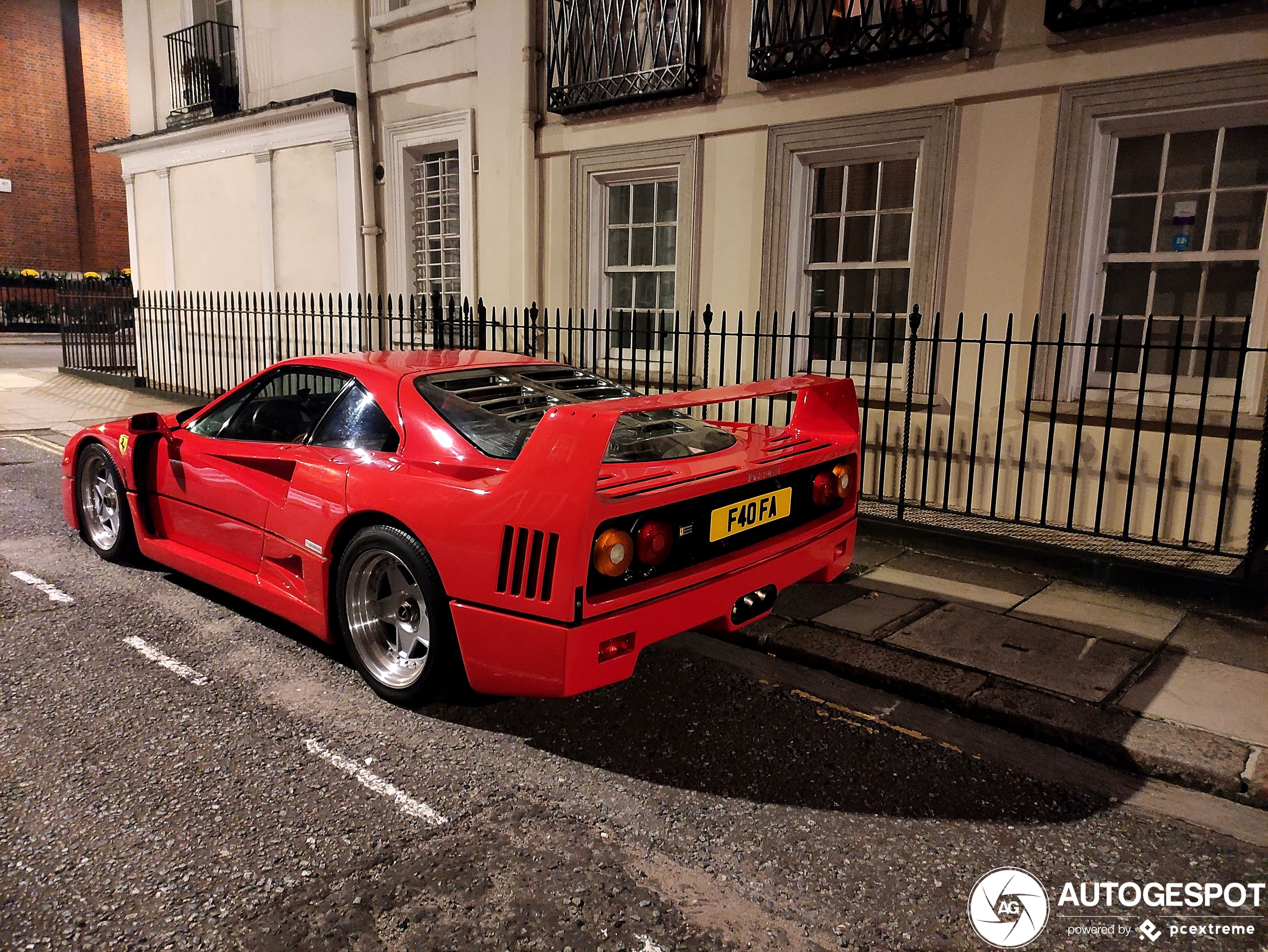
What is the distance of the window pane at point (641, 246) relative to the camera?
29.3 ft

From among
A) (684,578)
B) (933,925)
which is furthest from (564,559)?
(933,925)

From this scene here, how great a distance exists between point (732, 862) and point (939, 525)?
4.03m

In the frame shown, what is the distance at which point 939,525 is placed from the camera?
19.9 ft

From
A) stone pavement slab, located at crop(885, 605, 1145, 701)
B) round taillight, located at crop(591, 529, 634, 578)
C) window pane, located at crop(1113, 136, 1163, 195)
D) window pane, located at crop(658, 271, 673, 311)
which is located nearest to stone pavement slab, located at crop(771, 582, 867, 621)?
stone pavement slab, located at crop(885, 605, 1145, 701)

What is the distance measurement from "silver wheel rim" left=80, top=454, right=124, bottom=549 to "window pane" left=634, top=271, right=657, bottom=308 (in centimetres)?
527

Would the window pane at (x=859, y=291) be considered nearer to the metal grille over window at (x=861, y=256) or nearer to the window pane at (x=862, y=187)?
the metal grille over window at (x=861, y=256)

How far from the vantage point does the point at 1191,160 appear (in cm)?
582

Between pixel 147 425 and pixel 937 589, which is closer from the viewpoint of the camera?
pixel 147 425

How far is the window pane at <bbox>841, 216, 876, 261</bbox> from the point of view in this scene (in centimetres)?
734

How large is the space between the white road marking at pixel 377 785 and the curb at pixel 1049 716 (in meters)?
1.30

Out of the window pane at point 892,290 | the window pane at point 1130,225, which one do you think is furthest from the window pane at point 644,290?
the window pane at point 1130,225

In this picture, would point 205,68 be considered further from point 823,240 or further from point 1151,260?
point 1151,260

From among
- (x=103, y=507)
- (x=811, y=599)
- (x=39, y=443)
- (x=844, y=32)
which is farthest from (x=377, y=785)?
(x=39, y=443)

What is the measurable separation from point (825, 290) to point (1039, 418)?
218cm
